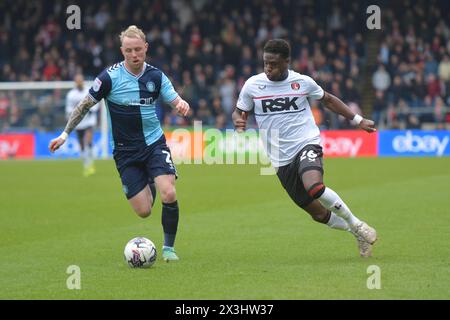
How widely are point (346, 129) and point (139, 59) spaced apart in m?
21.0

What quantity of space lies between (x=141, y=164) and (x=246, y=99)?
1386 millimetres

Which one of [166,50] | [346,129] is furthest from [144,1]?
[346,129]

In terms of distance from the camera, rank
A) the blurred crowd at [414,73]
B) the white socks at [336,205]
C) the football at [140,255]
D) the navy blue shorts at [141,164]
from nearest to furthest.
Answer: the football at [140,255]
the white socks at [336,205]
the navy blue shorts at [141,164]
the blurred crowd at [414,73]

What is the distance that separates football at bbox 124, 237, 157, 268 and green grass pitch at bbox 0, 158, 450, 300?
101mm

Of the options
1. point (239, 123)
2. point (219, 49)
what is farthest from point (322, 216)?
point (219, 49)

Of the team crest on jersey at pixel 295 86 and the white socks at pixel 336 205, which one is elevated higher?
the team crest on jersey at pixel 295 86

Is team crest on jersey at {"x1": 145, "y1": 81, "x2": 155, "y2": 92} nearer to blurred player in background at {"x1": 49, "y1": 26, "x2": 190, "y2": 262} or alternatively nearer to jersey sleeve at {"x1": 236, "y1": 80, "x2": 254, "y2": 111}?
blurred player in background at {"x1": 49, "y1": 26, "x2": 190, "y2": 262}

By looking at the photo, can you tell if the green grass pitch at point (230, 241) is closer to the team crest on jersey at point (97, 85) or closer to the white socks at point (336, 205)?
the white socks at point (336, 205)

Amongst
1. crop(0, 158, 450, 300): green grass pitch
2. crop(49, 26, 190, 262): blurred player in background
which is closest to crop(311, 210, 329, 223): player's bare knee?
crop(0, 158, 450, 300): green grass pitch

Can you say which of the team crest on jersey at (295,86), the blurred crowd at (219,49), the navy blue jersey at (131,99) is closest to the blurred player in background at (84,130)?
the blurred crowd at (219,49)

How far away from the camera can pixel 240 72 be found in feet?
107

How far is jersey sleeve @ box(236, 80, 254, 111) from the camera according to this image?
33.4 ft

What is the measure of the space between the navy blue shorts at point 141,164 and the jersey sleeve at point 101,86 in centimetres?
68

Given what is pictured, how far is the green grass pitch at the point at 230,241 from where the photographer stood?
317 inches
